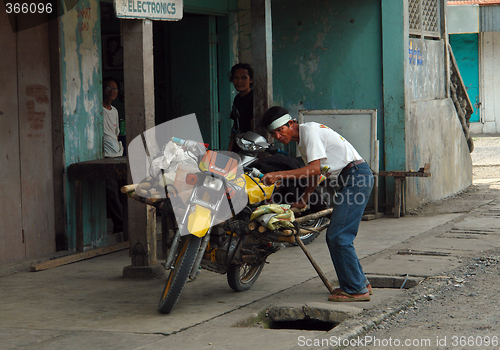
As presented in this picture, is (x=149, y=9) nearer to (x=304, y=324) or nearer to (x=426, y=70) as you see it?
(x=304, y=324)

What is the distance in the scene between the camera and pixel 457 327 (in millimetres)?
4312

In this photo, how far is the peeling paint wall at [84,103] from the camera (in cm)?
673

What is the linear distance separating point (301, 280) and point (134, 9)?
2836 millimetres

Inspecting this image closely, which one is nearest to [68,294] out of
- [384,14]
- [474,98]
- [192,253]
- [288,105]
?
[192,253]

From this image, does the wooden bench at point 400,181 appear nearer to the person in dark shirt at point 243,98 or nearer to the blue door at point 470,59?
the person in dark shirt at point 243,98

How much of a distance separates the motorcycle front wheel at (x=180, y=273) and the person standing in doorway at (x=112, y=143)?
3096mm

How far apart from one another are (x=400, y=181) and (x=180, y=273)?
5329 millimetres

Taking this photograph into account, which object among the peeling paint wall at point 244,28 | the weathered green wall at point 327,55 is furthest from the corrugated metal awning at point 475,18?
the peeling paint wall at point 244,28

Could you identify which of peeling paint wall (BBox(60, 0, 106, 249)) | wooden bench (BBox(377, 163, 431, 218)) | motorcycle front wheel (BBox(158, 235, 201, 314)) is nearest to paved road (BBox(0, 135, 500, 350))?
motorcycle front wheel (BBox(158, 235, 201, 314))

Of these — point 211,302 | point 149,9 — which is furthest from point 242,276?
point 149,9

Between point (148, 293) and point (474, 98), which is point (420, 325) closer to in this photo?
point (148, 293)

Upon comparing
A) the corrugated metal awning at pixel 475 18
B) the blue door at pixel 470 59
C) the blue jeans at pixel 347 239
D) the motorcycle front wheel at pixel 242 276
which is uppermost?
the corrugated metal awning at pixel 475 18

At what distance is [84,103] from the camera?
6.95 metres

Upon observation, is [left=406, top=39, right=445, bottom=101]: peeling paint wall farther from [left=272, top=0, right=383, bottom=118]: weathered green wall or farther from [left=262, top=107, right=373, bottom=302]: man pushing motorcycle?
[left=262, top=107, right=373, bottom=302]: man pushing motorcycle
